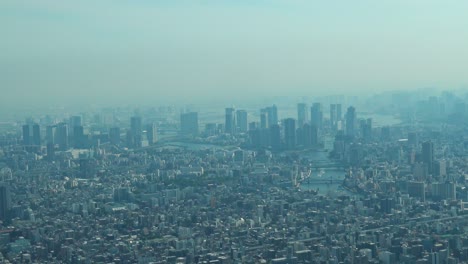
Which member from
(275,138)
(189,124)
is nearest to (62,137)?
(189,124)

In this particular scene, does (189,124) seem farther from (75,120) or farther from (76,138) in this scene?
(76,138)

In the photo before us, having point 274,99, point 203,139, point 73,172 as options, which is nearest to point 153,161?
point 73,172

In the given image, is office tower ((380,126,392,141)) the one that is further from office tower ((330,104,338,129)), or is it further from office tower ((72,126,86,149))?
office tower ((72,126,86,149))

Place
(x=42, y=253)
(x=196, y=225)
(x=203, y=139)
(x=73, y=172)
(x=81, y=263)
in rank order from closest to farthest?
(x=81, y=263) → (x=42, y=253) → (x=196, y=225) → (x=73, y=172) → (x=203, y=139)

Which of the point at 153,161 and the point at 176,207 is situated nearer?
the point at 176,207

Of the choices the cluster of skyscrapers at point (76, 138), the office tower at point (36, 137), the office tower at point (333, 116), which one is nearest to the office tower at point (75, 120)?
the cluster of skyscrapers at point (76, 138)

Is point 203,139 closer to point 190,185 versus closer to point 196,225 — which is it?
point 190,185

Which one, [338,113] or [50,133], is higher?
[338,113]
